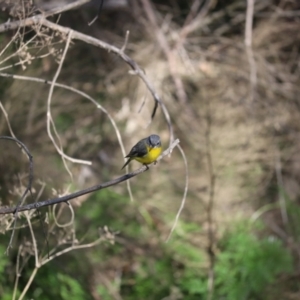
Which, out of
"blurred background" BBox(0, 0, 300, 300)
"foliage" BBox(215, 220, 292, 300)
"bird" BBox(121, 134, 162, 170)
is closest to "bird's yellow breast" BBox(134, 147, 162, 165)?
"bird" BBox(121, 134, 162, 170)

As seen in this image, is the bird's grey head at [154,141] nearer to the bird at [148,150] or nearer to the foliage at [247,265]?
the bird at [148,150]

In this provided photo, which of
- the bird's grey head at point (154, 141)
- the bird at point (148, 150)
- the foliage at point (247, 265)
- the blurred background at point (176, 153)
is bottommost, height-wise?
the foliage at point (247, 265)

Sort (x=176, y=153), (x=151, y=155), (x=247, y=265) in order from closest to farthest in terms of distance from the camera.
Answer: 1. (x=151, y=155)
2. (x=247, y=265)
3. (x=176, y=153)

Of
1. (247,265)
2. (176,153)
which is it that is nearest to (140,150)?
(247,265)

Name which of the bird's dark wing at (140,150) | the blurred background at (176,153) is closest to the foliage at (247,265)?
the blurred background at (176,153)

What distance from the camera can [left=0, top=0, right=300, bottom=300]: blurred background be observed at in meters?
6.05

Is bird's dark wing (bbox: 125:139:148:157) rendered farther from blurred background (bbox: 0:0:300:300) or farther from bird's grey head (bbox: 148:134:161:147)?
blurred background (bbox: 0:0:300:300)

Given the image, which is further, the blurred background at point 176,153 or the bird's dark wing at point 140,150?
the blurred background at point 176,153

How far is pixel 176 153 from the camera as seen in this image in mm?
7703

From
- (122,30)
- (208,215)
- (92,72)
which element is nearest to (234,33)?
(122,30)

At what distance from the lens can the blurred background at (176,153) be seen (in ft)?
19.8

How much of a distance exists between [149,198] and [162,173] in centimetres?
43

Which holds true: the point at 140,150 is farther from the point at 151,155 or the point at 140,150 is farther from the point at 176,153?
the point at 176,153

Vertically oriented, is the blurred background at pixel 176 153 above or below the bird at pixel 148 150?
below
